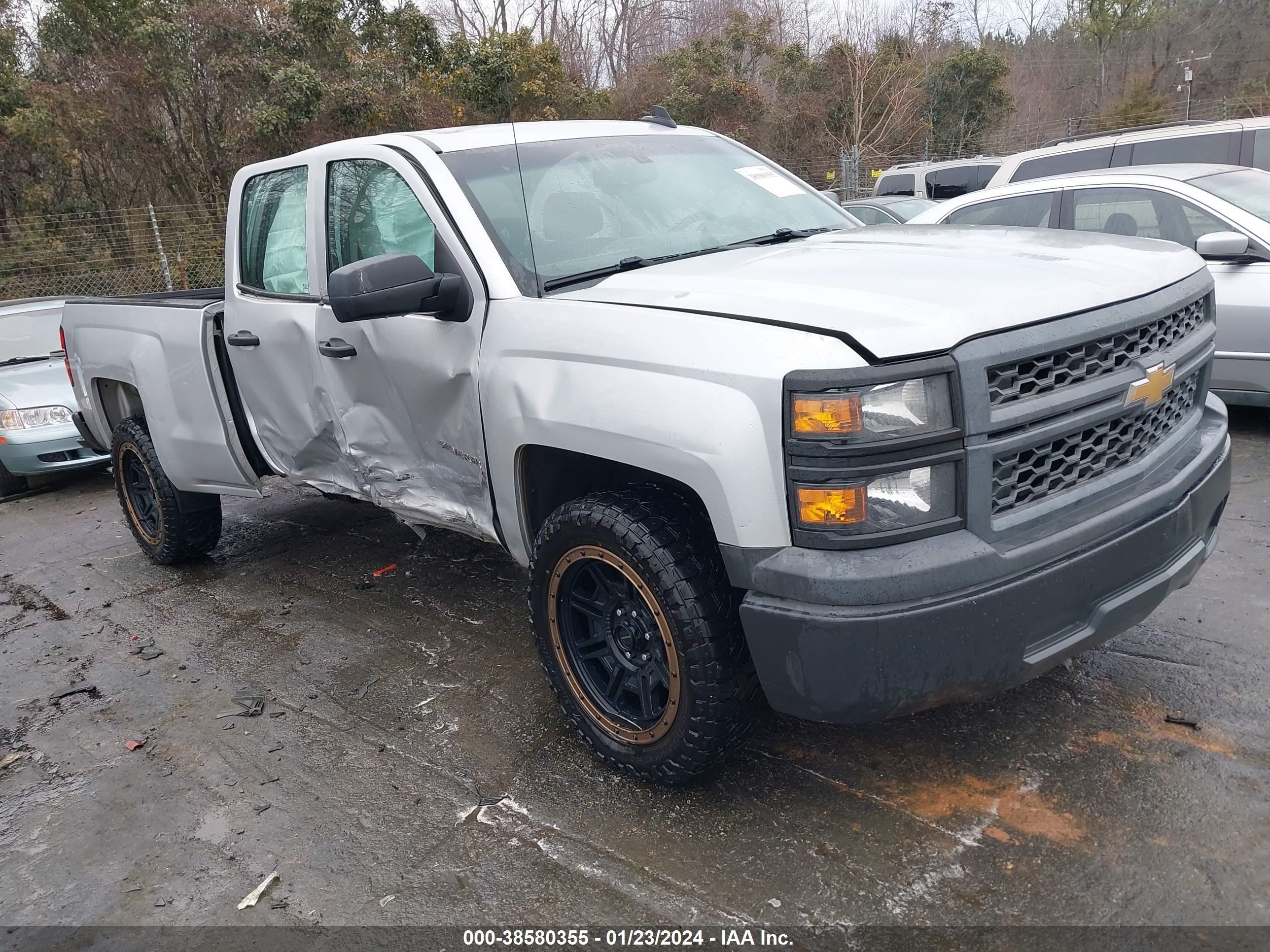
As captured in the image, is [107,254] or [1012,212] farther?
[107,254]

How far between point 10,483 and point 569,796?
692 cm

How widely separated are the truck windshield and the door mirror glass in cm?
276

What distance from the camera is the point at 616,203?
3494mm

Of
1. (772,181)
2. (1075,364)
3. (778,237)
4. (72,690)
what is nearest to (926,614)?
(1075,364)

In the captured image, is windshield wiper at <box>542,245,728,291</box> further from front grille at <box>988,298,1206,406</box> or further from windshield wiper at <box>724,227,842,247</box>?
front grille at <box>988,298,1206,406</box>

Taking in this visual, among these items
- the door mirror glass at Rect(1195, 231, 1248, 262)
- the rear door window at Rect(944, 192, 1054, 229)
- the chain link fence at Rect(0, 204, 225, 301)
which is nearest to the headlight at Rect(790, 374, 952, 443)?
the door mirror glass at Rect(1195, 231, 1248, 262)

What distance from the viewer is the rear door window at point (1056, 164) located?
8.88 m

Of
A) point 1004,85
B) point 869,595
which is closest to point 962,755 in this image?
point 869,595

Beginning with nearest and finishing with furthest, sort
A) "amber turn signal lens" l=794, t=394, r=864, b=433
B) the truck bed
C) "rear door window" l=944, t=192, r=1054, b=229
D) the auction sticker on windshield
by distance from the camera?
1. "amber turn signal lens" l=794, t=394, r=864, b=433
2. the auction sticker on windshield
3. the truck bed
4. "rear door window" l=944, t=192, r=1054, b=229

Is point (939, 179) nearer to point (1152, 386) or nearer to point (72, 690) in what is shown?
point (1152, 386)

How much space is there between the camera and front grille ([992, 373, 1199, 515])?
235cm

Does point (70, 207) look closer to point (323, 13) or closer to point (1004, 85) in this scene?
point (323, 13)

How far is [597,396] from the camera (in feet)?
8.75

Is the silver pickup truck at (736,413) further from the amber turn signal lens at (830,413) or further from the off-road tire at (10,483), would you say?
the off-road tire at (10,483)
